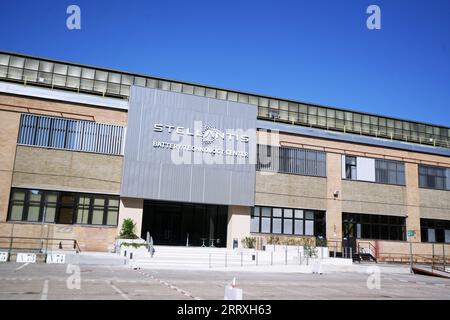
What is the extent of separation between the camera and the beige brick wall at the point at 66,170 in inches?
1068

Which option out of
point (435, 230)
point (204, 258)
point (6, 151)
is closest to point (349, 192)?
point (435, 230)

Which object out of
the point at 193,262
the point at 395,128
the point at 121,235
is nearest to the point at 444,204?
the point at 395,128

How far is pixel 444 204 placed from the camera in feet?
130

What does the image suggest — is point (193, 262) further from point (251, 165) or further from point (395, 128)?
point (395, 128)

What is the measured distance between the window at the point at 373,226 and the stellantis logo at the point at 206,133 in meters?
11.2

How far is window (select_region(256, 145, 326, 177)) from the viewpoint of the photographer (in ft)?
110

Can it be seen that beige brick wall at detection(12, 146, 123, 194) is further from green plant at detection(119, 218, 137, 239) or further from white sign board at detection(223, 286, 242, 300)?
white sign board at detection(223, 286, 242, 300)

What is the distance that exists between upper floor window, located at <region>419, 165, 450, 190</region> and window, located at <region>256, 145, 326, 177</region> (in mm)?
10594

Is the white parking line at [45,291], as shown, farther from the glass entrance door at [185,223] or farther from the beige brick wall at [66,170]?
the glass entrance door at [185,223]

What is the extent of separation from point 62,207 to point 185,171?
8359 mm

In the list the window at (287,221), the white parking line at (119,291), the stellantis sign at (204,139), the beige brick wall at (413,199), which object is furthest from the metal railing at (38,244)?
the beige brick wall at (413,199)

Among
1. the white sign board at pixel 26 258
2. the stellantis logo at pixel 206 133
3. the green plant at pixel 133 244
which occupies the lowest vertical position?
the white sign board at pixel 26 258

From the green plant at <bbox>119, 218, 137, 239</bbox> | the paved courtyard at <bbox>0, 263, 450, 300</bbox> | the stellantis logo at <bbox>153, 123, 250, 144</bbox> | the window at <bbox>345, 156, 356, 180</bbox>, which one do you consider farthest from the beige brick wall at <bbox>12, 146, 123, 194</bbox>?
the window at <bbox>345, 156, 356, 180</bbox>

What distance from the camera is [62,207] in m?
27.7
